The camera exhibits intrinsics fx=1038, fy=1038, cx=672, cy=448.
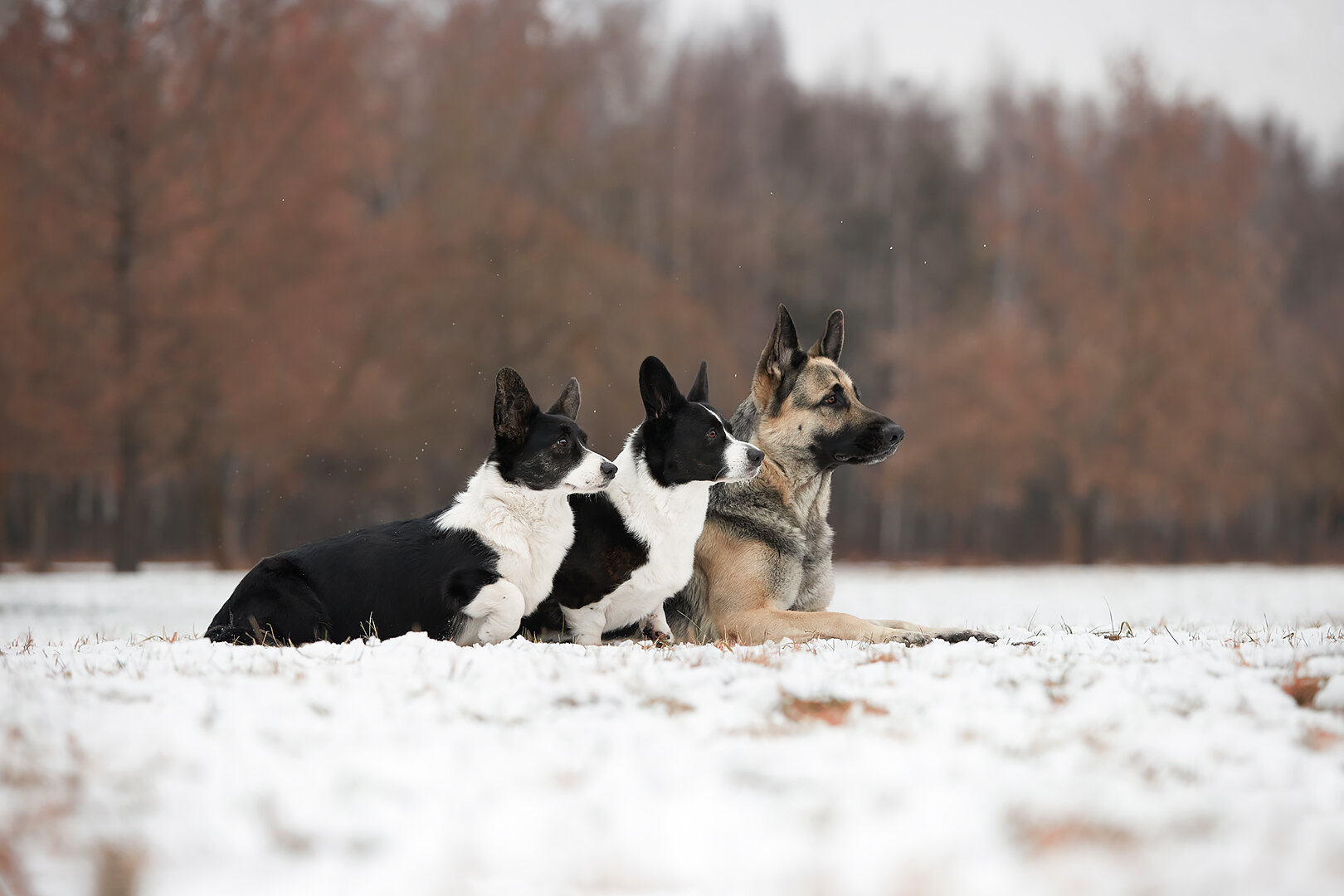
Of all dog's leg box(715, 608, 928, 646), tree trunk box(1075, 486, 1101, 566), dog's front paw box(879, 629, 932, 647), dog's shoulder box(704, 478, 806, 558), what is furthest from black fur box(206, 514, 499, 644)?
tree trunk box(1075, 486, 1101, 566)

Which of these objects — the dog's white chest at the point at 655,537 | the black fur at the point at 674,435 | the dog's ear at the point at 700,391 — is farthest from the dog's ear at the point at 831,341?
the dog's white chest at the point at 655,537

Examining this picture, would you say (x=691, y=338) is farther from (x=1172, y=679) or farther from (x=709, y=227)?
(x=1172, y=679)

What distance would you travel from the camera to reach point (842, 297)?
39.1 m

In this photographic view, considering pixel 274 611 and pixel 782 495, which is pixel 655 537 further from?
pixel 274 611

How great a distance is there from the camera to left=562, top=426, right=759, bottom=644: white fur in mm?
5891

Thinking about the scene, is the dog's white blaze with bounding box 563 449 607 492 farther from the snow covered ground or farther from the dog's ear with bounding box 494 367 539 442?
the snow covered ground

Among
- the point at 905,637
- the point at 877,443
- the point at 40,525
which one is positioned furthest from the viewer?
the point at 40,525

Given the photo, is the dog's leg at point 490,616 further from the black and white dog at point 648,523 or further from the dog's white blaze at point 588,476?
the dog's white blaze at point 588,476

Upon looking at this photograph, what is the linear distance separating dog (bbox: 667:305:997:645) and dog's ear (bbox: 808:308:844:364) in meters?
→ 0.03

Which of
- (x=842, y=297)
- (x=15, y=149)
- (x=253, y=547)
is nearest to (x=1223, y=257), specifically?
(x=842, y=297)

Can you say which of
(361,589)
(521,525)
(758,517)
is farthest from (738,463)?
(361,589)

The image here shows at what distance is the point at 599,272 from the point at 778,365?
60.7ft

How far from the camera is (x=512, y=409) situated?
19.1 feet

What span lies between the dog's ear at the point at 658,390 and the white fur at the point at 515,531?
549mm
